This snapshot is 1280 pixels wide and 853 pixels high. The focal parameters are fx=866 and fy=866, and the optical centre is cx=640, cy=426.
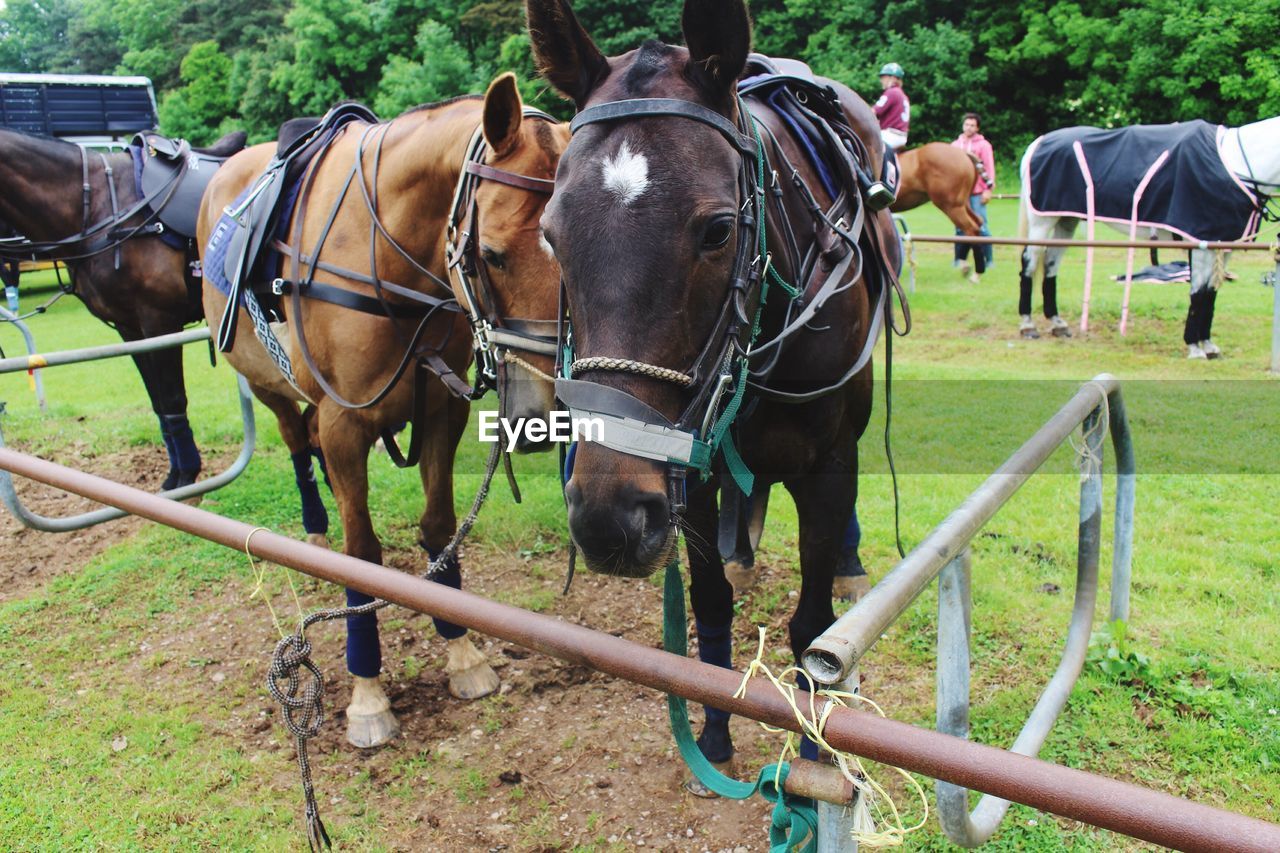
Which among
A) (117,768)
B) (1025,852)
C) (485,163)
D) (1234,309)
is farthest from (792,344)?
(1234,309)

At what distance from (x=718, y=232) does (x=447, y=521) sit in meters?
2.23

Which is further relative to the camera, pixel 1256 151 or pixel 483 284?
pixel 1256 151

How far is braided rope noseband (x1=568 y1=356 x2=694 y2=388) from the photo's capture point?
59.2 inches

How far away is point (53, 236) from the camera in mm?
5246

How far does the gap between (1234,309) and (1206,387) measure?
3.50 m

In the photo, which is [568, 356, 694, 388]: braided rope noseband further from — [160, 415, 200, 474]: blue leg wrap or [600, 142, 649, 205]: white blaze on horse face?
[160, 415, 200, 474]: blue leg wrap

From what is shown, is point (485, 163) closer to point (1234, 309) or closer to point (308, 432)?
point (308, 432)

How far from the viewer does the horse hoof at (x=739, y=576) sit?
402 cm

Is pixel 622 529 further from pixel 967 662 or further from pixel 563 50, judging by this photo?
pixel 563 50

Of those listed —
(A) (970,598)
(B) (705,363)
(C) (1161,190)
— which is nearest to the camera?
(B) (705,363)

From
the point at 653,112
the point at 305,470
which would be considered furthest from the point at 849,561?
the point at 305,470

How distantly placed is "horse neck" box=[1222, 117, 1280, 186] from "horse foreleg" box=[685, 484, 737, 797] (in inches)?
327

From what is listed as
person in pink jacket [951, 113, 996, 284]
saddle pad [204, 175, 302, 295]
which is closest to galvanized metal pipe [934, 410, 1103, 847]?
saddle pad [204, 175, 302, 295]

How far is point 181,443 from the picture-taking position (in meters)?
5.29
